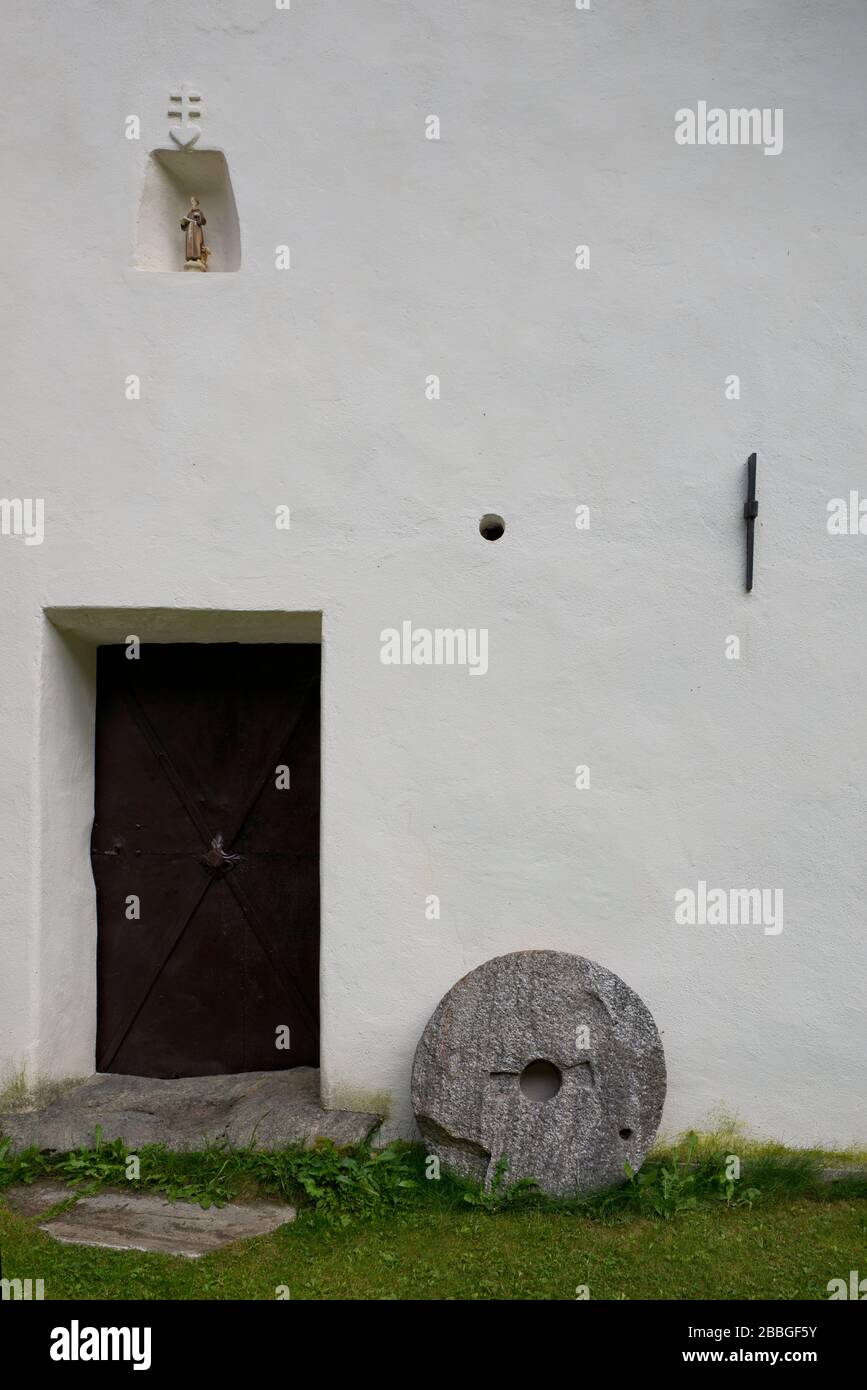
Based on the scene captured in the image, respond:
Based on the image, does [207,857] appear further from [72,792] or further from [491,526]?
[491,526]

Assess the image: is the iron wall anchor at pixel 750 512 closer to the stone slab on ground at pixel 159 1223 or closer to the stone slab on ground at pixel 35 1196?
the stone slab on ground at pixel 159 1223

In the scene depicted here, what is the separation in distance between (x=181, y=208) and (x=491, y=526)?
1903 millimetres

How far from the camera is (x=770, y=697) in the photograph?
3.85 metres

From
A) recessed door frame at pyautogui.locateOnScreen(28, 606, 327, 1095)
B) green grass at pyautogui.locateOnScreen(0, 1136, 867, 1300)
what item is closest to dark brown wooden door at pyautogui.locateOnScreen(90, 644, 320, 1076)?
recessed door frame at pyautogui.locateOnScreen(28, 606, 327, 1095)

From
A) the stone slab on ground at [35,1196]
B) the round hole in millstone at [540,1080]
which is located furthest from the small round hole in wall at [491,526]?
the stone slab on ground at [35,1196]

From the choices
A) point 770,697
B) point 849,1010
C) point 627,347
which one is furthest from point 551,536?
point 849,1010

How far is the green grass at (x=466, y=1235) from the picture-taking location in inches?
116

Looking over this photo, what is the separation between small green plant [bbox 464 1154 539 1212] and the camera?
339 centimetres

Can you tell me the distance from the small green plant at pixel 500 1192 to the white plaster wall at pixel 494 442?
70cm

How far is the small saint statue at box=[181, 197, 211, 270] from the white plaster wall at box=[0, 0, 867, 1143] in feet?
0.62

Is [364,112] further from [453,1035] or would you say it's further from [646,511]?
[453,1035]

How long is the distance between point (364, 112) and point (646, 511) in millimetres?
1922

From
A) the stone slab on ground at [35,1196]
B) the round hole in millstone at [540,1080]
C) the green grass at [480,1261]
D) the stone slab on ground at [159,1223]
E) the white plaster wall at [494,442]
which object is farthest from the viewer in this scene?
the white plaster wall at [494,442]

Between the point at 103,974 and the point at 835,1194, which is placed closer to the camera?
the point at 835,1194
